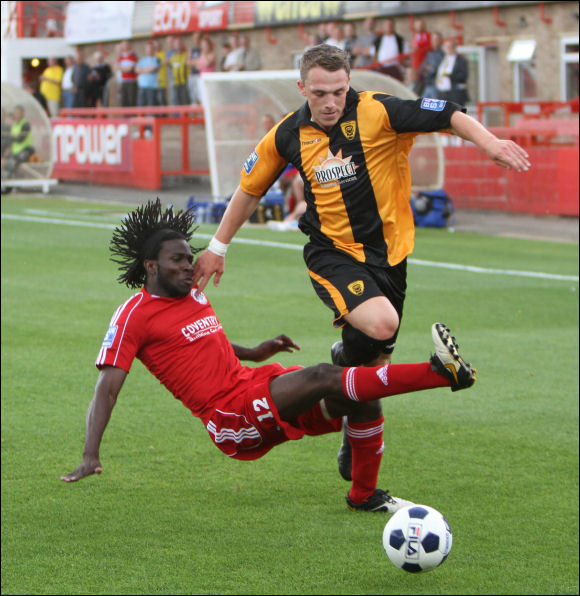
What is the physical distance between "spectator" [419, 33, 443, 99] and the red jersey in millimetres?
17484

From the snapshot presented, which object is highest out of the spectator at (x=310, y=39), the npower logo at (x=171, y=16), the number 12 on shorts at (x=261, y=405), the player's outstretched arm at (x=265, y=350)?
the npower logo at (x=171, y=16)

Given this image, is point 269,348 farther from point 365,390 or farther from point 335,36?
point 335,36

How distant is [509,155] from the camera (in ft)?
13.9

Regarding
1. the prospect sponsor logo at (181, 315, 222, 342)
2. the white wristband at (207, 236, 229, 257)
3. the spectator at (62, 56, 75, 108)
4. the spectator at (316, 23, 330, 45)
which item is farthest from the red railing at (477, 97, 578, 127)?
the white wristband at (207, 236, 229, 257)

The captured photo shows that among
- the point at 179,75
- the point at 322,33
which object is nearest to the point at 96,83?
the point at 179,75

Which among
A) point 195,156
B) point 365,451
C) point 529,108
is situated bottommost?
point 365,451

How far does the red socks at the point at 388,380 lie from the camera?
4641 millimetres

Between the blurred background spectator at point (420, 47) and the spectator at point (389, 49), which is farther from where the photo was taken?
the spectator at point (389, 49)

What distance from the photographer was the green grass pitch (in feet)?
25.3

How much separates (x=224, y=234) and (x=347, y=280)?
24.4 inches

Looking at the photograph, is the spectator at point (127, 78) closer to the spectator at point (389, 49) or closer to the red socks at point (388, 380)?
the spectator at point (389, 49)

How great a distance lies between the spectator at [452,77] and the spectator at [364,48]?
9.11 ft

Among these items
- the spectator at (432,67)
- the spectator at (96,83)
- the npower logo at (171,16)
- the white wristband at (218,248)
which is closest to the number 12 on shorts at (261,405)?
the white wristband at (218,248)

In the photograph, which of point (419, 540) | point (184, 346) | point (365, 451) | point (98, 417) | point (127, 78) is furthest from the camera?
point (127, 78)
